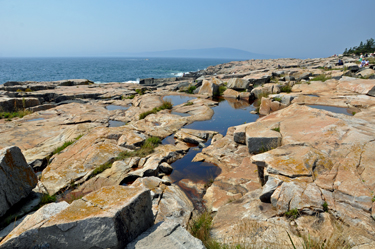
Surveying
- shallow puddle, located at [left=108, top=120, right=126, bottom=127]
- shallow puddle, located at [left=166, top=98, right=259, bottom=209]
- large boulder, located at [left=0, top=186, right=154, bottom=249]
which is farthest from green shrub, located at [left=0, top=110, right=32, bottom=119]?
large boulder, located at [left=0, top=186, right=154, bottom=249]

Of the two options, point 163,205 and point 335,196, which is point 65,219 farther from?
point 335,196

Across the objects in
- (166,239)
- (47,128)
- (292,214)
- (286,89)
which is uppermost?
(286,89)

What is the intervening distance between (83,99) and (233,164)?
62.4ft

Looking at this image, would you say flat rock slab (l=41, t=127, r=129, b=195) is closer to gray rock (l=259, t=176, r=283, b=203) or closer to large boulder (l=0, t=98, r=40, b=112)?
gray rock (l=259, t=176, r=283, b=203)

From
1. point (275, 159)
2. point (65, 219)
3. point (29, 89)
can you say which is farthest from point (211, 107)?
point (29, 89)

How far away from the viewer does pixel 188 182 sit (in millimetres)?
7605

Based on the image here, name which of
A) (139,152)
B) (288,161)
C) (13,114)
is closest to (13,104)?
(13,114)

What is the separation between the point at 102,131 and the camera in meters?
10.8

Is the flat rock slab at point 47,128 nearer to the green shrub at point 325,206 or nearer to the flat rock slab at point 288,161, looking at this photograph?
the flat rock slab at point 288,161

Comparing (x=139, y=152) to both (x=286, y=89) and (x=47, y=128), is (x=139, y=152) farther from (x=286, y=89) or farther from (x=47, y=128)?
(x=286, y=89)

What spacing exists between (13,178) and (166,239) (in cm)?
437

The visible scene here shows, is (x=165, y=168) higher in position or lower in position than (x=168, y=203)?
lower

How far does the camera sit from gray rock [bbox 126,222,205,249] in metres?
3.14

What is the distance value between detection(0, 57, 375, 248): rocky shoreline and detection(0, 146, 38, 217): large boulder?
0.03 meters
